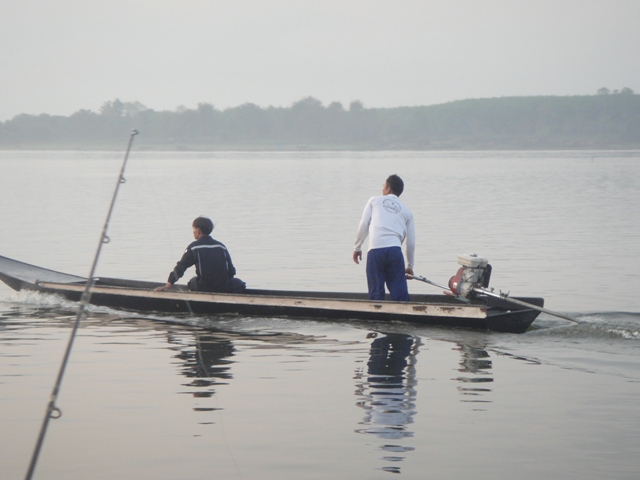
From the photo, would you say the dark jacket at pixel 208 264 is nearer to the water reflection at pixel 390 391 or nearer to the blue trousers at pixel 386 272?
the blue trousers at pixel 386 272

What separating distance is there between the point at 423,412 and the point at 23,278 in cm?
904

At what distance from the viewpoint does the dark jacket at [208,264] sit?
12070mm

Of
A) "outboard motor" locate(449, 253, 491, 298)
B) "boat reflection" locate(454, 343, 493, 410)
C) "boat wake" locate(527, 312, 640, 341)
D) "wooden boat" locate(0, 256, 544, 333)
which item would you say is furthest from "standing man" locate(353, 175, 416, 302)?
"boat wake" locate(527, 312, 640, 341)

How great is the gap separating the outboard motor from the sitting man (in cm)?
289

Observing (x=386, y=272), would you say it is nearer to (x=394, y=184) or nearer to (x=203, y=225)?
(x=394, y=184)

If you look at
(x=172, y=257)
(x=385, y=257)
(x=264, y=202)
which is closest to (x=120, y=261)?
(x=172, y=257)

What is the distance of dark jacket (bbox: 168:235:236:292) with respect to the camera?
12.1m

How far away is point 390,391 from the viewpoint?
28.6 ft

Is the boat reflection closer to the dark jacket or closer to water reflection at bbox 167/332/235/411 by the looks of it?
water reflection at bbox 167/332/235/411

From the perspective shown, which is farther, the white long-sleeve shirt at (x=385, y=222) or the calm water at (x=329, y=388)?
the white long-sleeve shirt at (x=385, y=222)

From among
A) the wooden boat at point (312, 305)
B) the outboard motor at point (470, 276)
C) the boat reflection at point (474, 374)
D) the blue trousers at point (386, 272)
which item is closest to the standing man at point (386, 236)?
the blue trousers at point (386, 272)

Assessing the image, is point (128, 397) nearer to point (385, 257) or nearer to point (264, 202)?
point (385, 257)

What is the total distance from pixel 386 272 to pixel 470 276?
0.94 meters

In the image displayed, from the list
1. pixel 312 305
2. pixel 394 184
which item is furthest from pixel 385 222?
pixel 312 305
